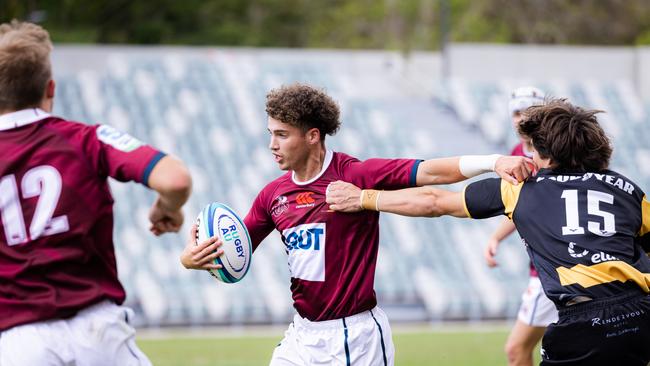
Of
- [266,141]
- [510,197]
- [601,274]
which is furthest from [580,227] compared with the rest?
[266,141]

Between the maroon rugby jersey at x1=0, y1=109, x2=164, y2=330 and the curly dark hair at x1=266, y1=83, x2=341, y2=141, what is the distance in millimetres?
1361

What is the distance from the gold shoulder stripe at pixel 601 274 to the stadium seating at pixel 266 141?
1074 cm

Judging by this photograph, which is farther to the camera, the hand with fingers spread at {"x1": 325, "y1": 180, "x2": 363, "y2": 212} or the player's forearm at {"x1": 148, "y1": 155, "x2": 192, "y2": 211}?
the hand with fingers spread at {"x1": 325, "y1": 180, "x2": 363, "y2": 212}

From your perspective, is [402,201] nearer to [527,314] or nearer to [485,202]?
[485,202]

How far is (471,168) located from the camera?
5004mm

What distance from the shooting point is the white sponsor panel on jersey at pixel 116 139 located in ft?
13.5

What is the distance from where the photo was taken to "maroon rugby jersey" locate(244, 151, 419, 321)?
5.27 metres

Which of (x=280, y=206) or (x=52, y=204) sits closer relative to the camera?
(x=52, y=204)

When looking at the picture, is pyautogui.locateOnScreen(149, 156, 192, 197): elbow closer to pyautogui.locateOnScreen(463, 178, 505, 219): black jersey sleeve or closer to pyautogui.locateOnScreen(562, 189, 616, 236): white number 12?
Result: pyautogui.locateOnScreen(463, 178, 505, 219): black jersey sleeve

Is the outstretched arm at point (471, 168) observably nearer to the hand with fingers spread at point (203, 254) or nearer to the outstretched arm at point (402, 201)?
the outstretched arm at point (402, 201)

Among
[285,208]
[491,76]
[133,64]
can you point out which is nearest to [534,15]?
[491,76]

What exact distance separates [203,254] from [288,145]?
2.57 ft

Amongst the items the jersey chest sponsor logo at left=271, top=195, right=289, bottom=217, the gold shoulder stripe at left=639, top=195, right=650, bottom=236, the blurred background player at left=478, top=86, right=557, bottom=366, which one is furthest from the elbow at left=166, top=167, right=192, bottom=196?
the blurred background player at left=478, top=86, right=557, bottom=366

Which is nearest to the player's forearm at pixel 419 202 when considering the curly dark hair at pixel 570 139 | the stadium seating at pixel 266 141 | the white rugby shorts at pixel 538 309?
the curly dark hair at pixel 570 139
